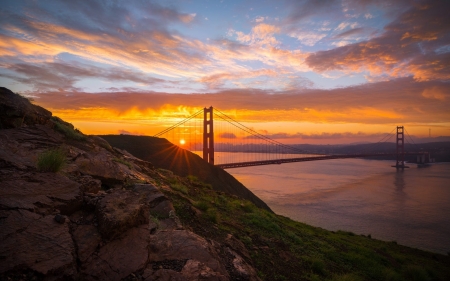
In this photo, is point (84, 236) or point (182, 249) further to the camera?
point (182, 249)

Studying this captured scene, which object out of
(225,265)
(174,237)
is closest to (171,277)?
(174,237)

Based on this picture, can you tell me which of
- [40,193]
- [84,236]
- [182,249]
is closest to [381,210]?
[182,249]

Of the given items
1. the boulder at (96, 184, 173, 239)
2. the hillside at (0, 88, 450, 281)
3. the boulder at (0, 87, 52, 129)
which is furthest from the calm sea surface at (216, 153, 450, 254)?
the boulder at (0, 87, 52, 129)

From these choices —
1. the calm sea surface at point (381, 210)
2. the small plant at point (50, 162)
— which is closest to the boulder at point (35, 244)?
the small plant at point (50, 162)

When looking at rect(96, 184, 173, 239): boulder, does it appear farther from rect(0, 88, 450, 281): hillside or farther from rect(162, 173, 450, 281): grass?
rect(162, 173, 450, 281): grass

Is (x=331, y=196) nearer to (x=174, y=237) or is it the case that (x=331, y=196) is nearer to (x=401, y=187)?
(x=401, y=187)

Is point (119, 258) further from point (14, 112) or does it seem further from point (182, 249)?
point (14, 112)
